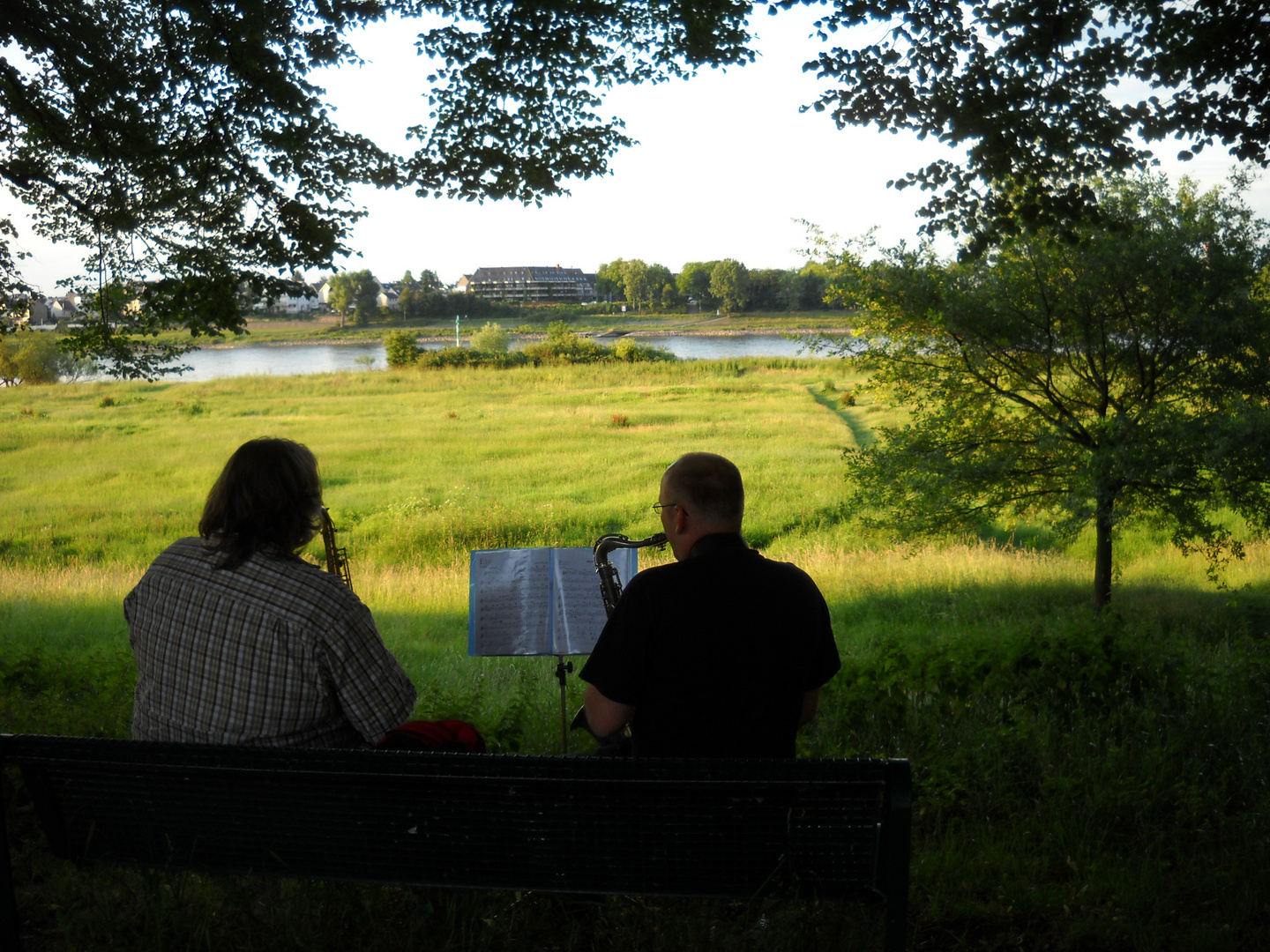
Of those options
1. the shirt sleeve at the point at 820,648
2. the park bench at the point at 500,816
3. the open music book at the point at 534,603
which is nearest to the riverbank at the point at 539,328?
the open music book at the point at 534,603

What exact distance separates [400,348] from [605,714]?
71.9 meters

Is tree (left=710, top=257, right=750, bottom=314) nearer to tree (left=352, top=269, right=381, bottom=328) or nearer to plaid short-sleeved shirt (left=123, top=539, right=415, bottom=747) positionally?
tree (left=352, top=269, right=381, bottom=328)

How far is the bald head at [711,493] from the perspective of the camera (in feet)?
8.54

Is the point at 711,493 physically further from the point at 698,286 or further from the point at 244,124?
the point at 698,286

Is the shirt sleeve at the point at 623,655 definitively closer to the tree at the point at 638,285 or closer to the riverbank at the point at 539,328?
the riverbank at the point at 539,328

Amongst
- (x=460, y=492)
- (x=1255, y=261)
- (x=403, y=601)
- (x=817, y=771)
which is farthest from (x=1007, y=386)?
(x=460, y=492)

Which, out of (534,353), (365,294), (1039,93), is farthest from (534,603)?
(534,353)

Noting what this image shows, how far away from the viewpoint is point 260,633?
259cm

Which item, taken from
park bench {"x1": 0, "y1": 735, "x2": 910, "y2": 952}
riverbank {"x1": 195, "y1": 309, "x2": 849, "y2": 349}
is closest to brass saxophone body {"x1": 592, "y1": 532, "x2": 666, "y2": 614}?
park bench {"x1": 0, "y1": 735, "x2": 910, "y2": 952}

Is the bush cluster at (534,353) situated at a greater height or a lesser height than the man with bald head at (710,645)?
greater

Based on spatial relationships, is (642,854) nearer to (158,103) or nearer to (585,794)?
(585,794)

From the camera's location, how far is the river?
64.3m

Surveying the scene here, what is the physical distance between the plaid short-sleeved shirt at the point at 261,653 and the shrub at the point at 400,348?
69.8 metres

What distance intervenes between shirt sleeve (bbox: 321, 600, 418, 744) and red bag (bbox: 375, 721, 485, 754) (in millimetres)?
34
